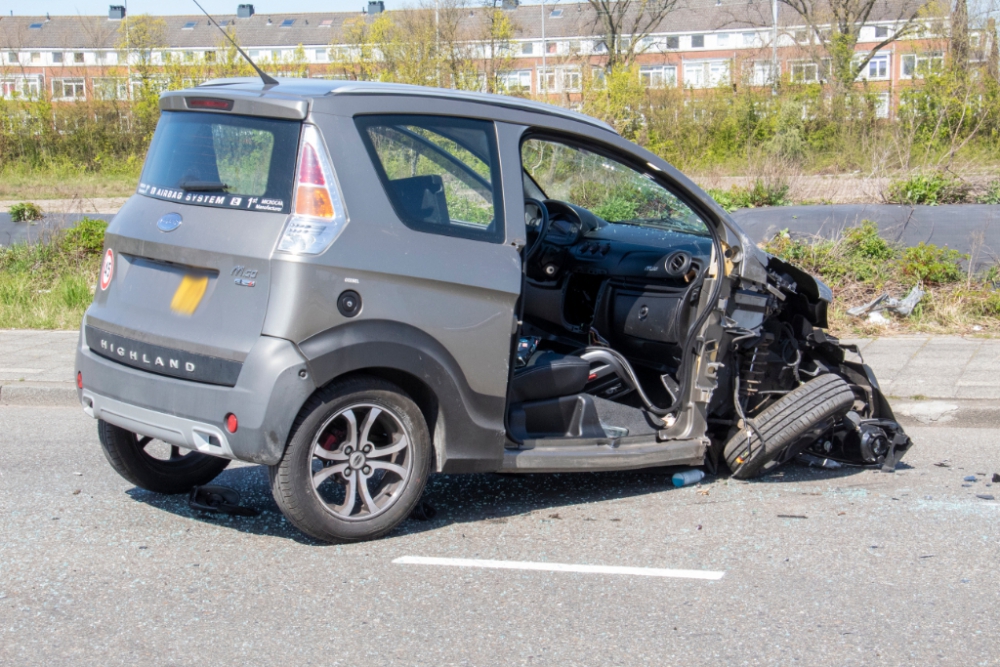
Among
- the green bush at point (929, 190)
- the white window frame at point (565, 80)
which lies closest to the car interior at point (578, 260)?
the green bush at point (929, 190)

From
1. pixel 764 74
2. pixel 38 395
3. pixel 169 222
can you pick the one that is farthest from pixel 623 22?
pixel 169 222

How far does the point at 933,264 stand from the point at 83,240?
945cm

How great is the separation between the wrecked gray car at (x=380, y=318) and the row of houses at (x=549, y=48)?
17263 millimetres

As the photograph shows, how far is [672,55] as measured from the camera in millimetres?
63719

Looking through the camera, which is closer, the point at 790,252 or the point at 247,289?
the point at 247,289

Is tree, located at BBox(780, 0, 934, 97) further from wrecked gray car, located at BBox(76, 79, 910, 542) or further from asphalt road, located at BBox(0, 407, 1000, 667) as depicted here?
asphalt road, located at BBox(0, 407, 1000, 667)

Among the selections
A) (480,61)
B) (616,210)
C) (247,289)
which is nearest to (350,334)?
(247,289)

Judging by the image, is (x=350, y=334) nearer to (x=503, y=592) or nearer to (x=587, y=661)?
(x=503, y=592)

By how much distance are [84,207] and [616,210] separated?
10.1 meters

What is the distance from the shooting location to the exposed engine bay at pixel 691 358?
5129mm

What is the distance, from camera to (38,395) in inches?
296

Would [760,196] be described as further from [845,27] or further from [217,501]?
[845,27]

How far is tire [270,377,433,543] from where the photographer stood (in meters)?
4.04

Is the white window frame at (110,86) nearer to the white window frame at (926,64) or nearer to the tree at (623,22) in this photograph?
the tree at (623,22)
